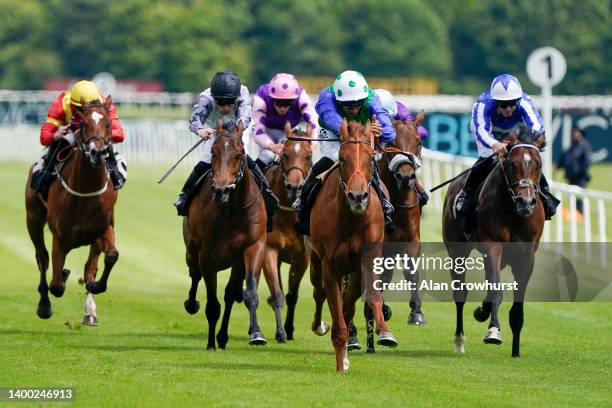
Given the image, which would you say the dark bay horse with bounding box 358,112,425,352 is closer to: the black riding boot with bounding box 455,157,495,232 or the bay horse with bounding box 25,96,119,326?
the black riding boot with bounding box 455,157,495,232

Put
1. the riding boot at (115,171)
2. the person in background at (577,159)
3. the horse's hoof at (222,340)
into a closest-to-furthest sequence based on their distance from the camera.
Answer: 1. the horse's hoof at (222,340)
2. the riding boot at (115,171)
3. the person in background at (577,159)

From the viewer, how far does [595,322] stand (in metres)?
17.4

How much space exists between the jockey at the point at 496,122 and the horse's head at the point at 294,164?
4.74 ft

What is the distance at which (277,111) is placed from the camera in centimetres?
1688

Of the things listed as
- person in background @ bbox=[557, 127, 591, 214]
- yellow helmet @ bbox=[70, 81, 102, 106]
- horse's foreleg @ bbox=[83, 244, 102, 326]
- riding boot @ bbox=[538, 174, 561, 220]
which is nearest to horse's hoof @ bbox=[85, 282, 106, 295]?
horse's foreleg @ bbox=[83, 244, 102, 326]

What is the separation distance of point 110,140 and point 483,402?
17.8ft

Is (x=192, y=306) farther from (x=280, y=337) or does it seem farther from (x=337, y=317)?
(x=337, y=317)

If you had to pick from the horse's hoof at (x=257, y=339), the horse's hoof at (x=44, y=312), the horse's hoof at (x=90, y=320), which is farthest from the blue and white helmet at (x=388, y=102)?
the horse's hoof at (x=44, y=312)

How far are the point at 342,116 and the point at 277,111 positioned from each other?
3290 millimetres

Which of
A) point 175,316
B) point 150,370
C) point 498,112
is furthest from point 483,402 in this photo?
point 175,316

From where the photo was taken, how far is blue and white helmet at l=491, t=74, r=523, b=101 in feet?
49.8

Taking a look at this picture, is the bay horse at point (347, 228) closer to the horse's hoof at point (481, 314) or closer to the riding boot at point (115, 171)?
the horse's hoof at point (481, 314)

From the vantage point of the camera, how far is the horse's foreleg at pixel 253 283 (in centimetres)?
1398

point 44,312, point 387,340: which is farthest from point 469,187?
point 44,312
